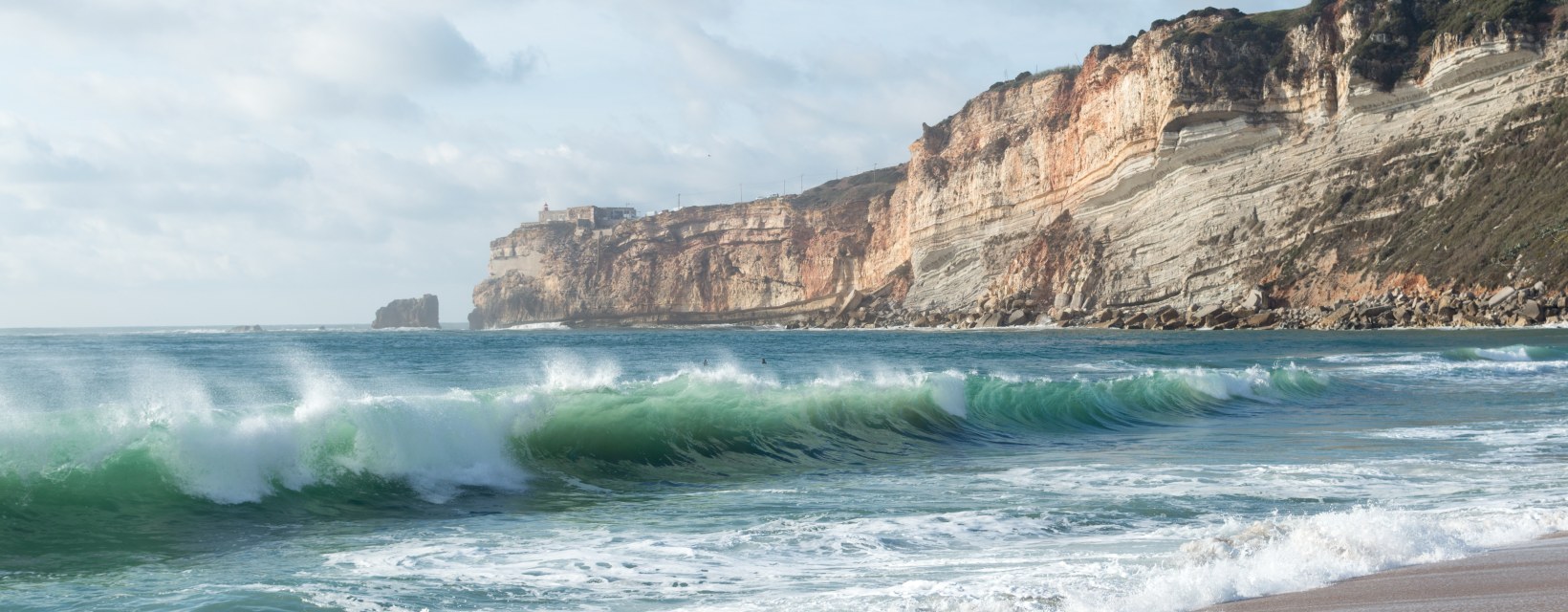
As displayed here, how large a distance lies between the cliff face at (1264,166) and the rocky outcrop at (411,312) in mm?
83535

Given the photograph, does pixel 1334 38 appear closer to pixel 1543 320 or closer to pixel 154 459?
pixel 1543 320

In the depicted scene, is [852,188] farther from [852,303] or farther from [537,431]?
[537,431]

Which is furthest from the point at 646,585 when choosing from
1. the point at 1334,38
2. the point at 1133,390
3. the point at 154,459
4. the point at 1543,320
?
the point at 1334,38

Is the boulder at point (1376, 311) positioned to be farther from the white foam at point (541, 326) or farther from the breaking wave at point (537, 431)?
the white foam at point (541, 326)

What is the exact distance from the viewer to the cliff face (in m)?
51.2

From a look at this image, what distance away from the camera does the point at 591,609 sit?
6.30 metres

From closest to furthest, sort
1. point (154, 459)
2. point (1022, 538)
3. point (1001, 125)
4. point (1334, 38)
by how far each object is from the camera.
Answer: point (1022, 538) < point (154, 459) < point (1334, 38) < point (1001, 125)

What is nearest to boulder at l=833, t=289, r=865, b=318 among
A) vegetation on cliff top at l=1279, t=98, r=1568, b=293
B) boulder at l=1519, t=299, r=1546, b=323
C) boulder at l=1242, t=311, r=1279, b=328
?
vegetation on cliff top at l=1279, t=98, r=1568, b=293

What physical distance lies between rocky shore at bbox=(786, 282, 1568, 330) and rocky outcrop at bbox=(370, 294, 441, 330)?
9015 centimetres

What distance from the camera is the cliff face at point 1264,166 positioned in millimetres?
51188

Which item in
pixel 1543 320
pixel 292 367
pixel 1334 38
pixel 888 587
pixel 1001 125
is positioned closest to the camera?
pixel 888 587

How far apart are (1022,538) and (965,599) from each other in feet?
7.59

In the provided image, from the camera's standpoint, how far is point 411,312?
15225 centimetres

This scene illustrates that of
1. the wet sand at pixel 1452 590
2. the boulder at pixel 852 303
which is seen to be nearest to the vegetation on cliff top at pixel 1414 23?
the boulder at pixel 852 303
